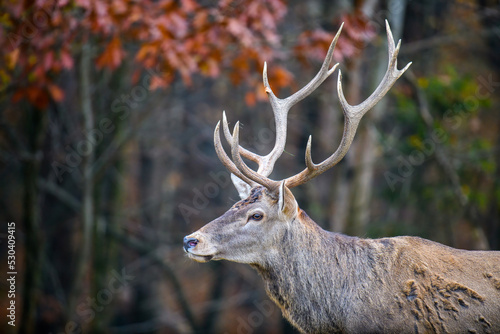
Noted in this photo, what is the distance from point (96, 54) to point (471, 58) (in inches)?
338

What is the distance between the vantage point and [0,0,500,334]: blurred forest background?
690 centimetres

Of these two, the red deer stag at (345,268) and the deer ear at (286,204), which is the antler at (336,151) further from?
the deer ear at (286,204)

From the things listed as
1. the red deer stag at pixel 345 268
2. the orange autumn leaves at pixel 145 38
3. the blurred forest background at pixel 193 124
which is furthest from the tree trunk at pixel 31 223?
the red deer stag at pixel 345 268

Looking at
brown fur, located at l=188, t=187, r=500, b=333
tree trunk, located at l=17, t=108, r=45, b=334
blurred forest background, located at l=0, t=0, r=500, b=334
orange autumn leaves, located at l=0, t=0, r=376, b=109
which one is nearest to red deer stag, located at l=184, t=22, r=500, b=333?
brown fur, located at l=188, t=187, r=500, b=333

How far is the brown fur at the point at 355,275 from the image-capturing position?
13.6 ft

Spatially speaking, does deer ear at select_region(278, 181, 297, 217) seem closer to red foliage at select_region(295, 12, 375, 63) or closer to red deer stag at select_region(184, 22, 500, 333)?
red deer stag at select_region(184, 22, 500, 333)

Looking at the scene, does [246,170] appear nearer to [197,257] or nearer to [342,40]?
[197,257]

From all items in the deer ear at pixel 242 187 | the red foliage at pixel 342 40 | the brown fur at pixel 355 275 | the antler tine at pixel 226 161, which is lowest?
the brown fur at pixel 355 275

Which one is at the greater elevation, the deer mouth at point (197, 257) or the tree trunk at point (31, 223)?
the tree trunk at point (31, 223)

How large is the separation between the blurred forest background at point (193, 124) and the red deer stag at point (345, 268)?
9.40ft

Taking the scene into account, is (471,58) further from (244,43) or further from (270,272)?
(270,272)

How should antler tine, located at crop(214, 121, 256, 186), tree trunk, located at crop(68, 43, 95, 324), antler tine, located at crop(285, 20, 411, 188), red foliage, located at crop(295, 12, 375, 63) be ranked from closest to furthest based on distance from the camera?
1. antler tine, located at crop(285, 20, 411, 188)
2. antler tine, located at crop(214, 121, 256, 186)
3. red foliage, located at crop(295, 12, 375, 63)
4. tree trunk, located at crop(68, 43, 95, 324)

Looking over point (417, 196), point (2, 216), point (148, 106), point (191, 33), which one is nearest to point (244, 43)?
A: point (191, 33)

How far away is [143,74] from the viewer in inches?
339
